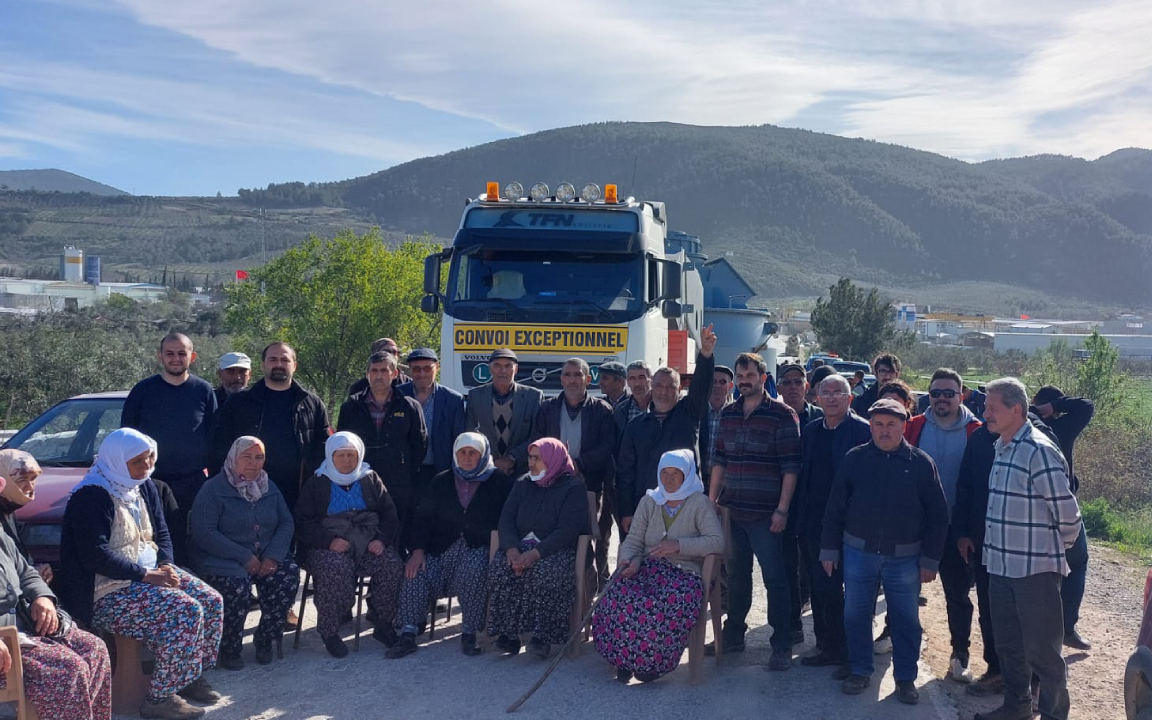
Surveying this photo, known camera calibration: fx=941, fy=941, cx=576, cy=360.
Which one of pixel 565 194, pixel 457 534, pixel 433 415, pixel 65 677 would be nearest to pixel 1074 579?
pixel 457 534

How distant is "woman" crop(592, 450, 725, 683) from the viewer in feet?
18.2

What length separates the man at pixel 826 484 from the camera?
19.1 ft

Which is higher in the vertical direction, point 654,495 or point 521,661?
point 654,495

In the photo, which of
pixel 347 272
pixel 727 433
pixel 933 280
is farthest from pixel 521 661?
pixel 933 280

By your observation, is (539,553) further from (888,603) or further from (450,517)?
(888,603)

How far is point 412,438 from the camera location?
21.9 feet

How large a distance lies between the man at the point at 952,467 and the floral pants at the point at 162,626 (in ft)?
14.5

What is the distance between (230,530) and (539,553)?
1935mm

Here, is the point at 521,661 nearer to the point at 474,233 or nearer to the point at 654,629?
the point at 654,629

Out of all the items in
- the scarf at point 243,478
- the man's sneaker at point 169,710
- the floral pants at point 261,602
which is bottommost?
the man's sneaker at point 169,710

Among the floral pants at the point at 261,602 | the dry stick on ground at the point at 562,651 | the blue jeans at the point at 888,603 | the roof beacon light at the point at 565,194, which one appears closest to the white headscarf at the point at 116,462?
the floral pants at the point at 261,602

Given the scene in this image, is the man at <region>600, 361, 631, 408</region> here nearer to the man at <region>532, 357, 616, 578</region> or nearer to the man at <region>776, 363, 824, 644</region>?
the man at <region>532, 357, 616, 578</region>

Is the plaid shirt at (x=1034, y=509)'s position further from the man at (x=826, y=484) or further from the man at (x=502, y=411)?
the man at (x=502, y=411)

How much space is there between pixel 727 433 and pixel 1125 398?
13.3 metres
